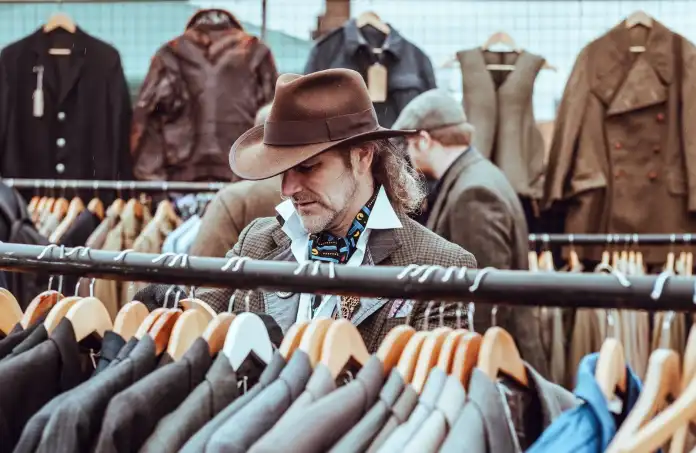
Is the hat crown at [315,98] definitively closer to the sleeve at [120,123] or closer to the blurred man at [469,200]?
the blurred man at [469,200]

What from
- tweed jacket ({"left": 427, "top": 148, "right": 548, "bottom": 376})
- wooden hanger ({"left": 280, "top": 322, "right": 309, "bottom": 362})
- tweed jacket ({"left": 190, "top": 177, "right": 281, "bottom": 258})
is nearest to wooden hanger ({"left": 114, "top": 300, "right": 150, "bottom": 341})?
wooden hanger ({"left": 280, "top": 322, "right": 309, "bottom": 362})

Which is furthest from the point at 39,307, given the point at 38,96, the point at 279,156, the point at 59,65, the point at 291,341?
the point at 59,65

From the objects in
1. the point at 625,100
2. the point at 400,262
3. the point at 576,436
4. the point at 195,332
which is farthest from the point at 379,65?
the point at 576,436

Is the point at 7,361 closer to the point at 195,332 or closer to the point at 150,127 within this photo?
the point at 195,332

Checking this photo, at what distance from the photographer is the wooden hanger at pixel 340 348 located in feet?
4.72

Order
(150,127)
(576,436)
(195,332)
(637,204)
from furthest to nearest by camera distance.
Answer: (150,127), (637,204), (195,332), (576,436)

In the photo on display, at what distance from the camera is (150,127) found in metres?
4.68

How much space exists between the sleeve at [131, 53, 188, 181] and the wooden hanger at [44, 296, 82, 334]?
2.99 meters

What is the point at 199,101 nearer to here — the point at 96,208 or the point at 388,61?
the point at 96,208

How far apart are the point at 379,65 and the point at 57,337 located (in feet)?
10.5

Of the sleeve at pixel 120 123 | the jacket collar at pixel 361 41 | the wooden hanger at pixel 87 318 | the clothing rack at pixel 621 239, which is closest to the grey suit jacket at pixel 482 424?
the wooden hanger at pixel 87 318

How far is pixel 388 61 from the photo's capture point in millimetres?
4617

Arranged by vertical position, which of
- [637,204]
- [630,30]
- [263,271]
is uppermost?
[630,30]

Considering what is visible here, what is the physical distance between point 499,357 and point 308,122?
837 mm
